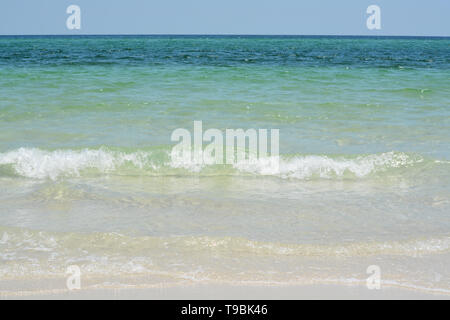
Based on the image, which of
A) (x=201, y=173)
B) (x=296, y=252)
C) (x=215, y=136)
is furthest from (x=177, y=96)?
(x=296, y=252)

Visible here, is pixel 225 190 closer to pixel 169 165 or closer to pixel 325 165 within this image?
pixel 169 165

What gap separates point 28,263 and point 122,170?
3086mm

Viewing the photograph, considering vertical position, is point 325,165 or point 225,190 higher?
point 325,165

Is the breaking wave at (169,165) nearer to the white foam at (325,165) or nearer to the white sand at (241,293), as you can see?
the white foam at (325,165)

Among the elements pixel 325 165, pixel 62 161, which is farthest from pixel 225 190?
pixel 62 161

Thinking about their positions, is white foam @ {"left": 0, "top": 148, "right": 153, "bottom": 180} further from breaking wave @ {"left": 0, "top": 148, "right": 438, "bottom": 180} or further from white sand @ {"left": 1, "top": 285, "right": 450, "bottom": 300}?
white sand @ {"left": 1, "top": 285, "right": 450, "bottom": 300}

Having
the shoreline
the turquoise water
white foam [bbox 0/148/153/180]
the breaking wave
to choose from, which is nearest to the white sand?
the shoreline

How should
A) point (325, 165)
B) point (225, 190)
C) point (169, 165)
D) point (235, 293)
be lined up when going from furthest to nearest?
point (169, 165)
point (325, 165)
point (225, 190)
point (235, 293)

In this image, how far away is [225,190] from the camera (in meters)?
5.86

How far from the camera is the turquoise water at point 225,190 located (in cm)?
382

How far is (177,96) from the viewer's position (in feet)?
39.1

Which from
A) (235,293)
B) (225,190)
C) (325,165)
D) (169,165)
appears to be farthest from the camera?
(169,165)

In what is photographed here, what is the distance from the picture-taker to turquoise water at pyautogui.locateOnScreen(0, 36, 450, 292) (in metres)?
3.82
